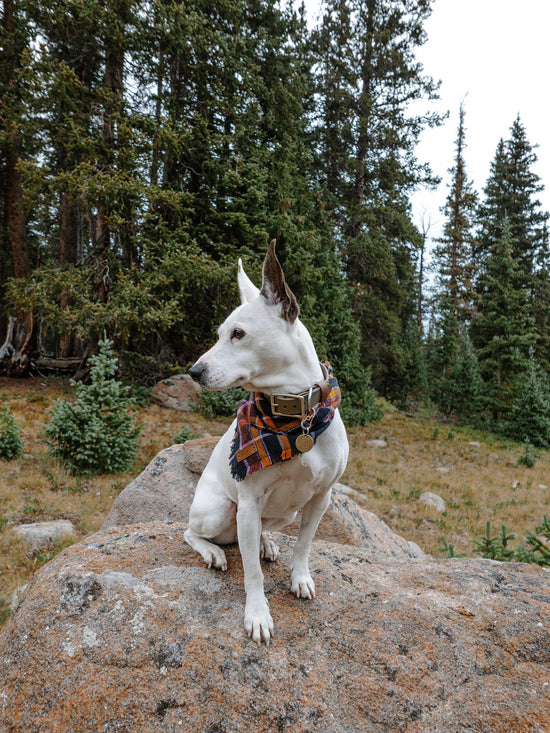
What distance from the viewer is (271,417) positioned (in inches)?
86.3

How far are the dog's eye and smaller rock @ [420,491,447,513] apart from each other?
332 inches

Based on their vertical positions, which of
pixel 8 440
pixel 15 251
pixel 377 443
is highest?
pixel 15 251

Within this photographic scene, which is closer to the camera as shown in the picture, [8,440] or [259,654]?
[259,654]

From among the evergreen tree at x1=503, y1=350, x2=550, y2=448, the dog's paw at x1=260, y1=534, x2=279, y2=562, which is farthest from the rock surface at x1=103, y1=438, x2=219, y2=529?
the evergreen tree at x1=503, y1=350, x2=550, y2=448

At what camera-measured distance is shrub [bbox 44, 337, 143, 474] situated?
7.43 meters

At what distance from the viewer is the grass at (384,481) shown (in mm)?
6141

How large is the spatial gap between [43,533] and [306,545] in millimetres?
4262

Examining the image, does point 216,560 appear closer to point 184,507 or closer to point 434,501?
point 184,507

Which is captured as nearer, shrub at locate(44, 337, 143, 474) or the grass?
the grass

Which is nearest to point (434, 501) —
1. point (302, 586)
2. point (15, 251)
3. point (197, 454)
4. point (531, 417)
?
point (197, 454)

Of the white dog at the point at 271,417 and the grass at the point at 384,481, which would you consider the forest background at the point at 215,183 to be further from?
the white dog at the point at 271,417

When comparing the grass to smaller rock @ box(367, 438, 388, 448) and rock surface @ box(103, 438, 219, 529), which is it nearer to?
smaller rock @ box(367, 438, 388, 448)

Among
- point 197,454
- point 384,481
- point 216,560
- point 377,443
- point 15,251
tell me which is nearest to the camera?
point 216,560

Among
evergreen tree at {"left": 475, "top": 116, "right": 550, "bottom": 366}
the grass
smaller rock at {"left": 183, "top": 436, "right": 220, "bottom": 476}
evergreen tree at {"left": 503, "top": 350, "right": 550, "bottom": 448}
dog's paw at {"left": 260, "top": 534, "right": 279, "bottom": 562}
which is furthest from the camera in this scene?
evergreen tree at {"left": 475, "top": 116, "right": 550, "bottom": 366}
